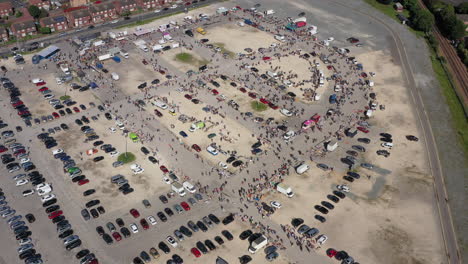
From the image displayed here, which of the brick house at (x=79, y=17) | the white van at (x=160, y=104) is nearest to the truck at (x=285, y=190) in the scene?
the white van at (x=160, y=104)

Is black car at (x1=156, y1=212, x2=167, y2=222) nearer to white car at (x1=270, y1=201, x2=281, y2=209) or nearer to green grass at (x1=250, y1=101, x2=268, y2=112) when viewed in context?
white car at (x1=270, y1=201, x2=281, y2=209)

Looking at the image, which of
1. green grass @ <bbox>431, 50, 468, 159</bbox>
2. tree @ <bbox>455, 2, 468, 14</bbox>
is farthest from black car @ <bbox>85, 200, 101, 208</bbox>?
tree @ <bbox>455, 2, 468, 14</bbox>

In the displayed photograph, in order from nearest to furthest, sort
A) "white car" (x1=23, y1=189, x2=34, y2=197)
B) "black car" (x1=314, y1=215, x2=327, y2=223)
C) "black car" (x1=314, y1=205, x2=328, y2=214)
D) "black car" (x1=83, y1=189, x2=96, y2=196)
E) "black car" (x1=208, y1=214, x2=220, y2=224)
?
"black car" (x1=208, y1=214, x2=220, y2=224)
"black car" (x1=314, y1=215, x2=327, y2=223)
"black car" (x1=314, y1=205, x2=328, y2=214)
"white car" (x1=23, y1=189, x2=34, y2=197)
"black car" (x1=83, y1=189, x2=96, y2=196)

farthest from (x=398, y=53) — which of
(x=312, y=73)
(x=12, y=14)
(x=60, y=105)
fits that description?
(x=12, y=14)

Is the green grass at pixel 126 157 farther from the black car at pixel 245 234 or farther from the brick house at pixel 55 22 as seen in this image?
the brick house at pixel 55 22

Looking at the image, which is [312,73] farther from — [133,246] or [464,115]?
[133,246]

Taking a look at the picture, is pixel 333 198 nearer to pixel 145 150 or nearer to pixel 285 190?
pixel 285 190
